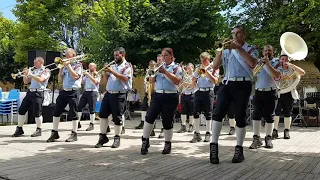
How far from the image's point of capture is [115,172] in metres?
4.52

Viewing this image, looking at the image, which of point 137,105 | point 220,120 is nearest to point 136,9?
point 137,105

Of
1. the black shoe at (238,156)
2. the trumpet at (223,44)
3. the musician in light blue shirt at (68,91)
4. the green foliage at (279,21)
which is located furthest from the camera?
the green foliage at (279,21)

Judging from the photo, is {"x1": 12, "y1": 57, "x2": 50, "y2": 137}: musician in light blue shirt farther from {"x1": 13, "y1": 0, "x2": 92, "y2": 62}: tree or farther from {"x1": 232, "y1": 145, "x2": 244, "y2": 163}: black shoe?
{"x1": 13, "y1": 0, "x2": 92, "y2": 62}: tree

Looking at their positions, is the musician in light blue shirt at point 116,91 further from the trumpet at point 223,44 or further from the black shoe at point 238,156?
the black shoe at point 238,156

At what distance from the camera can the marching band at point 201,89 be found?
16.8ft

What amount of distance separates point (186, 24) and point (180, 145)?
901 cm

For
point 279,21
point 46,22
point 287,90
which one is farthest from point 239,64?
point 46,22

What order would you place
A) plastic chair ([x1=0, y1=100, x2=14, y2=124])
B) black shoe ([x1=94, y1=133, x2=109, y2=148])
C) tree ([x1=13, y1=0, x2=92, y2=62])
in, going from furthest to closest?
tree ([x1=13, y1=0, x2=92, y2=62])
plastic chair ([x1=0, y1=100, x2=14, y2=124])
black shoe ([x1=94, y1=133, x2=109, y2=148])

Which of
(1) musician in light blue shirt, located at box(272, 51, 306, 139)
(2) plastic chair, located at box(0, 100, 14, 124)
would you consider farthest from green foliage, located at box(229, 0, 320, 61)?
A: (2) plastic chair, located at box(0, 100, 14, 124)

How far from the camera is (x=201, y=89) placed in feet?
24.1

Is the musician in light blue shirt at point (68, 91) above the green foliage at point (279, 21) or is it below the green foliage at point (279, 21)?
below

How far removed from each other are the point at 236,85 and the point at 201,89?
226 centimetres

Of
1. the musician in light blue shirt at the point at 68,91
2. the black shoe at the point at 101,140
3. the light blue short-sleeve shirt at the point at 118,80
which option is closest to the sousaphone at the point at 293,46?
the light blue short-sleeve shirt at the point at 118,80

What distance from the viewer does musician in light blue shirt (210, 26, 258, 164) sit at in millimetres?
5078
